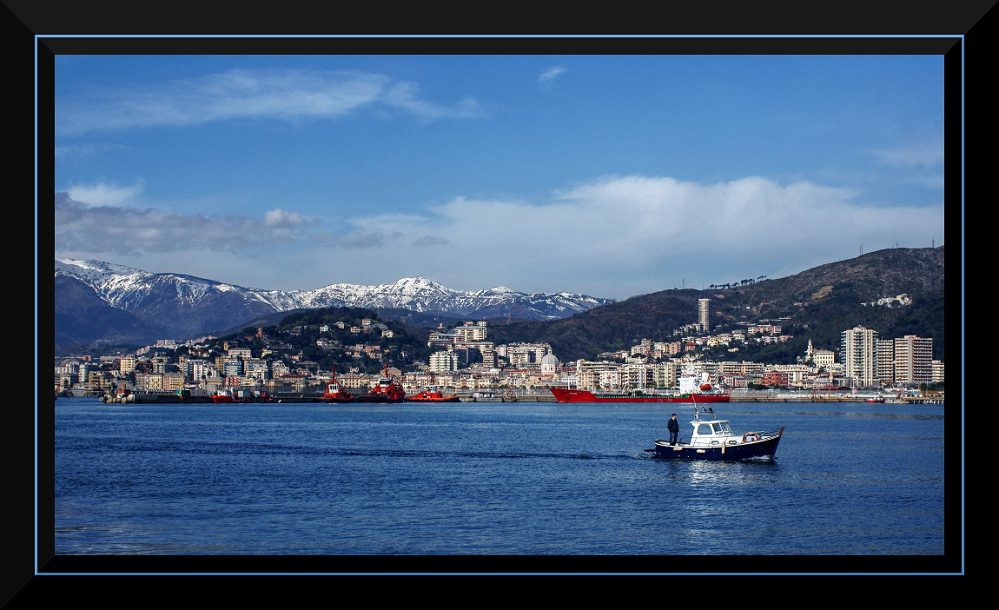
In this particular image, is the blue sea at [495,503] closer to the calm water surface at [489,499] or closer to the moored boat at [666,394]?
the calm water surface at [489,499]

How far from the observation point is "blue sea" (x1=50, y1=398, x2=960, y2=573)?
8.64m

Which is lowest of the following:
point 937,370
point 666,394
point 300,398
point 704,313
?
point 666,394

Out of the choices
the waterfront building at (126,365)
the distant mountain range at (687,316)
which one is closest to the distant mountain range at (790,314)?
the distant mountain range at (687,316)

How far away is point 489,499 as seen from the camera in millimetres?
12141

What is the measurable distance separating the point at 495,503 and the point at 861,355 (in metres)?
64.1

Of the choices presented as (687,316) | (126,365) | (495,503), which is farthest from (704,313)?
(495,503)

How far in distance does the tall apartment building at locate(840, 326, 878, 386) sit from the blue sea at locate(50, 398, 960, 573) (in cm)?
4930

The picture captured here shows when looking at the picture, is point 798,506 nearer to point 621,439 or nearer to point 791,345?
point 621,439

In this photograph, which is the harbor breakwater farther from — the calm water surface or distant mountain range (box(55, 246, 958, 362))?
the calm water surface

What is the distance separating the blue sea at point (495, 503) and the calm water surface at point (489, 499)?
1.5 inches

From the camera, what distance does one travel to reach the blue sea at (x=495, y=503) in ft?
28.3

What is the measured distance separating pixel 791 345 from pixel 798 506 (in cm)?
7208

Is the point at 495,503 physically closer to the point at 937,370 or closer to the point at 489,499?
the point at 489,499
